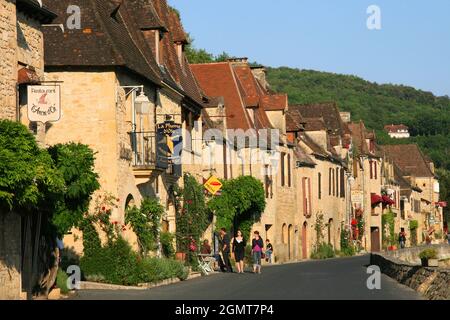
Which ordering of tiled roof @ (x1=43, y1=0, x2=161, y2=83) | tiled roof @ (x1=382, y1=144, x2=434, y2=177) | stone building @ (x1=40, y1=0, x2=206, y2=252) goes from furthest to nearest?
tiled roof @ (x1=382, y1=144, x2=434, y2=177), stone building @ (x1=40, y1=0, x2=206, y2=252), tiled roof @ (x1=43, y1=0, x2=161, y2=83)

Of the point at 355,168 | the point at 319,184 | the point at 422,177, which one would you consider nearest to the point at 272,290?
the point at 319,184

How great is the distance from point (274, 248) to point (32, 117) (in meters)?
35.1

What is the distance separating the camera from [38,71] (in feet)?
84.0

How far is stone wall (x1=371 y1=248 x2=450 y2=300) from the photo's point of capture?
2775cm

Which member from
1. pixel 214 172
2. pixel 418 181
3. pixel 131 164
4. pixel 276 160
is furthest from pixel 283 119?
pixel 418 181

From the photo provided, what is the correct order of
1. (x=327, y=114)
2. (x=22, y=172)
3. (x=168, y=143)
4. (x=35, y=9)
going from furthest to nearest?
(x=327, y=114) < (x=168, y=143) < (x=35, y=9) < (x=22, y=172)

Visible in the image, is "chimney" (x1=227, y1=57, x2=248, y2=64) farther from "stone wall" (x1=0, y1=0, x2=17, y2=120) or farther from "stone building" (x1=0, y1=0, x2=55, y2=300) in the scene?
"stone wall" (x1=0, y1=0, x2=17, y2=120)

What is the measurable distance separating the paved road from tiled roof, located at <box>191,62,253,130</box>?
19014mm

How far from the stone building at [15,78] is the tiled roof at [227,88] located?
28.4 meters

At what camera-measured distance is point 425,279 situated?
29.7 meters

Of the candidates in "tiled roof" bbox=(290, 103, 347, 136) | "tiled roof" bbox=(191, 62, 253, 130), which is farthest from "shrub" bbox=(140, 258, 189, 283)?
"tiled roof" bbox=(290, 103, 347, 136)

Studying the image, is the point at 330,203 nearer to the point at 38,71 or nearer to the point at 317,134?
the point at 317,134

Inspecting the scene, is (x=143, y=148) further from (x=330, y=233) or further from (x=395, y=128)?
(x=395, y=128)

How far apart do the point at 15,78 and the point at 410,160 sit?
104120 millimetres
